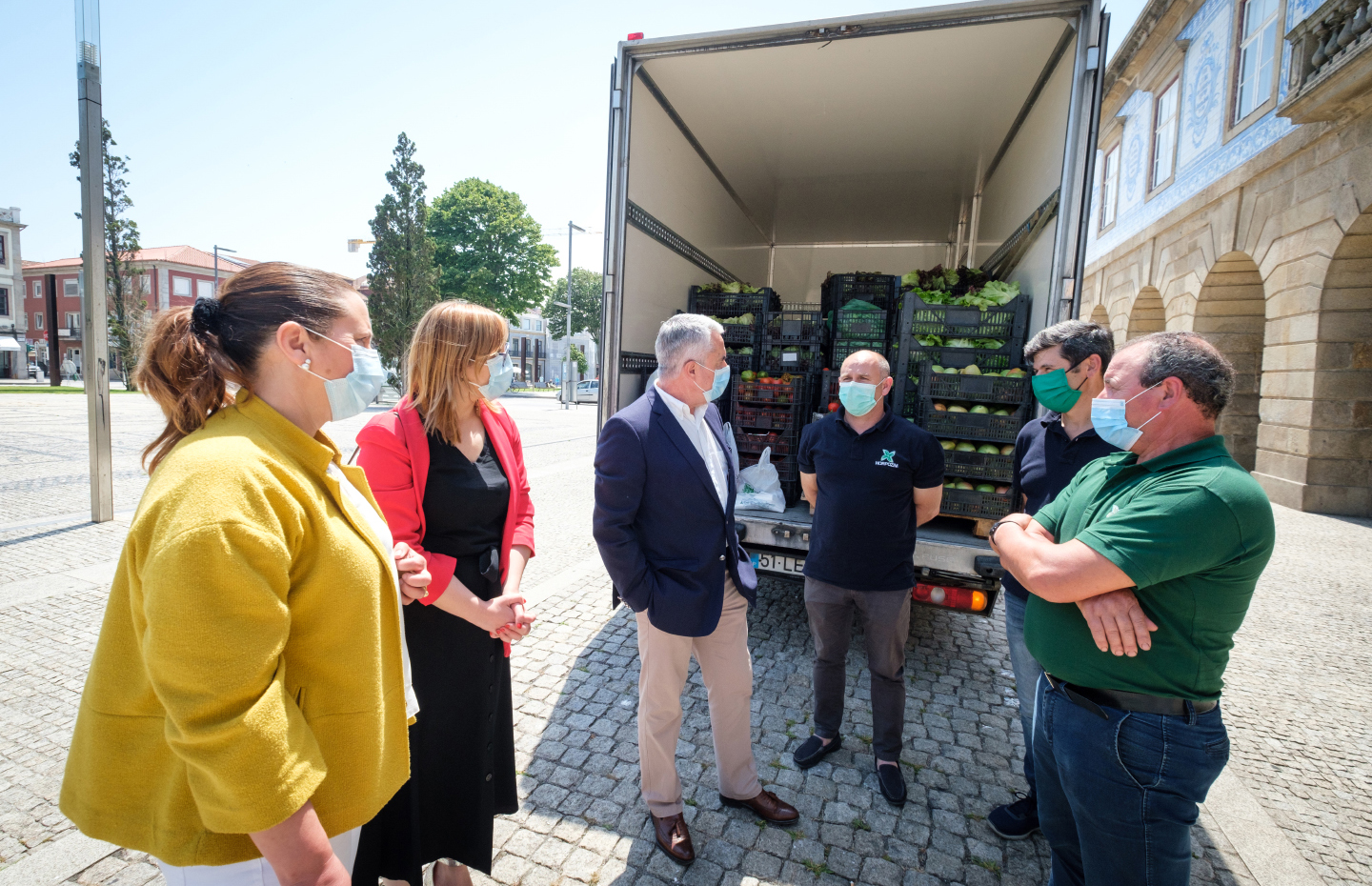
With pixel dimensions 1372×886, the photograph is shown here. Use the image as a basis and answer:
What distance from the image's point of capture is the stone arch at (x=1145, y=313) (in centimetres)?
1631

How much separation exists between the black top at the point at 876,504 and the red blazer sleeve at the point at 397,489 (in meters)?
1.85

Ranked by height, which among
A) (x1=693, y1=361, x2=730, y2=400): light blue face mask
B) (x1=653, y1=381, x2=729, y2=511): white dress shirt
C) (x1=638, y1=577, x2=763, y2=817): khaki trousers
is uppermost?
(x1=693, y1=361, x2=730, y2=400): light blue face mask

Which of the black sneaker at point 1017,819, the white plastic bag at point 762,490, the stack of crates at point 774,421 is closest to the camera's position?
the black sneaker at point 1017,819

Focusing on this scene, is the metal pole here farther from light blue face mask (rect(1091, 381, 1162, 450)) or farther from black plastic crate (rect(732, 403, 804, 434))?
light blue face mask (rect(1091, 381, 1162, 450))

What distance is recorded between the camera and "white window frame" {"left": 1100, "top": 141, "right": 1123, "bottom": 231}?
717 inches

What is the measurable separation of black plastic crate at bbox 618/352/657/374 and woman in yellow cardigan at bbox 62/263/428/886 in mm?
2791

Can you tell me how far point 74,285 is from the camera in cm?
5672

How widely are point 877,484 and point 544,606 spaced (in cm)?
312

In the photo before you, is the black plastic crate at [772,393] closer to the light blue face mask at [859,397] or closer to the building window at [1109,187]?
the light blue face mask at [859,397]

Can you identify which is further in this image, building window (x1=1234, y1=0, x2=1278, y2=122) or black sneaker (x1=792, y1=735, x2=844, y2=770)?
building window (x1=1234, y1=0, x2=1278, y2=122)

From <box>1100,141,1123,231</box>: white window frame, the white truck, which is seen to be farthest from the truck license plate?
<box>1100,141,1123,231</box>: white window frame

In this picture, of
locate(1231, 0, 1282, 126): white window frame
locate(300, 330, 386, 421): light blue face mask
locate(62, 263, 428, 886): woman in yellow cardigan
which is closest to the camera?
locate(62, 263, 428, 886): woman in yellow cardigan

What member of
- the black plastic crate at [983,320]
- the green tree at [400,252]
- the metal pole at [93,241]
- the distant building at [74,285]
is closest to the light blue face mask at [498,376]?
the black plastic crate at [983,320]

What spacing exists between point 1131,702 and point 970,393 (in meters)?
2.64
